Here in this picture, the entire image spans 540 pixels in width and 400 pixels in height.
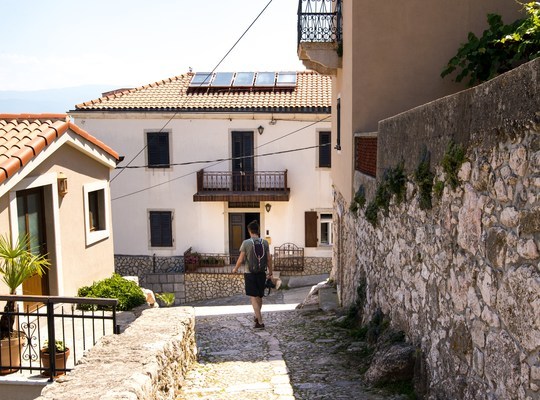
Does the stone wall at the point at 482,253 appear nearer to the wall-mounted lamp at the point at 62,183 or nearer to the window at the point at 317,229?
the wall-mounted lamp at the point at 62,183

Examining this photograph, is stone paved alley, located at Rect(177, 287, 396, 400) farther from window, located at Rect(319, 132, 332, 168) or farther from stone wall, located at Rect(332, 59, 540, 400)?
window, located at Rect(319, 132, 332, 168)

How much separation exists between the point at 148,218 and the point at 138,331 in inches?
671

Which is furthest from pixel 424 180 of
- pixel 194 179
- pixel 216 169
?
pixel 194 179

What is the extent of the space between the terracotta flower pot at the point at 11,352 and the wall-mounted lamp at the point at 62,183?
3.74 meters

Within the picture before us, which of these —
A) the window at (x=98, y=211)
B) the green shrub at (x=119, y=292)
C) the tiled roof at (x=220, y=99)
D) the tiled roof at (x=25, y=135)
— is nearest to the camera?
the tiled roof at (x=25, y=135)

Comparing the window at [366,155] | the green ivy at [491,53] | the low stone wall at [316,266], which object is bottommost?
the low stone wall at [316,266]

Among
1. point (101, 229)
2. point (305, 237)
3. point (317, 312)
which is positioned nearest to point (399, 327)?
point (317, 312)

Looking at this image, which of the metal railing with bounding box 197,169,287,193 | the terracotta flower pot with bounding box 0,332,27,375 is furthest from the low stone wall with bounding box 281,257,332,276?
the terracotta flower pot with bounding box 0,332,27,375

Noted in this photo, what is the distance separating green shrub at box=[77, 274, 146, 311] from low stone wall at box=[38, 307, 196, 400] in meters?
4.58

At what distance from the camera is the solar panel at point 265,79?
898 inches

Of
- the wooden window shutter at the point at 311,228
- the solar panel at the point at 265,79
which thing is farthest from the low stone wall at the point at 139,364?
the solar panel at the point at 265,79

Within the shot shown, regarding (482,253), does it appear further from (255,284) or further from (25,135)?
(25,135)

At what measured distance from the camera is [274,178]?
21.2 m

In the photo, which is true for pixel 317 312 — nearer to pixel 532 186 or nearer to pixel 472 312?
pixel 472 312
